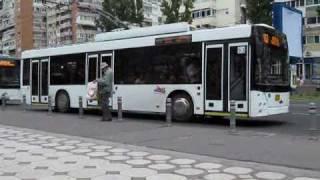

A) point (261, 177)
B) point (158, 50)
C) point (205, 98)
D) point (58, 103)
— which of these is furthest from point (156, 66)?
point (261, 177)

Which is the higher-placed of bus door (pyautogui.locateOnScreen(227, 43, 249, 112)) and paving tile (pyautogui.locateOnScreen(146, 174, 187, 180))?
bus door (pyautogui.locateOnScreen(227, 43, 249, 112))

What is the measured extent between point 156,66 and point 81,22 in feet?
256

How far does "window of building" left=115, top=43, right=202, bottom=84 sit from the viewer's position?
640 inches

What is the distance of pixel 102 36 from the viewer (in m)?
20.1

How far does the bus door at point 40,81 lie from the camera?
882 inches

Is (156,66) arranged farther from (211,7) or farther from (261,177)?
(211,7)

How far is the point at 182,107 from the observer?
16.5 metres

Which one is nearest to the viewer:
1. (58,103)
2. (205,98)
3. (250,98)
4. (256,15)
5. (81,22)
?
(250,98)

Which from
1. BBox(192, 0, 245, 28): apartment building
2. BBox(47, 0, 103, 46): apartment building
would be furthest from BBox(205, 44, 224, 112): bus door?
BBox(47, 0, 103, 46): apartment building

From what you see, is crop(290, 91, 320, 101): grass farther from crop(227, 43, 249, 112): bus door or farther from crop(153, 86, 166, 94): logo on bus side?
crop(227, 43, 249, 112): bus door

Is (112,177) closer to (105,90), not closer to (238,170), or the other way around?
(238,170)

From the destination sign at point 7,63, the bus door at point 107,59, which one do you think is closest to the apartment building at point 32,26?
the destination sign at point 7,63

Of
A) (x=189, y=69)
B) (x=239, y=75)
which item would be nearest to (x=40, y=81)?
(x=189, y=69)

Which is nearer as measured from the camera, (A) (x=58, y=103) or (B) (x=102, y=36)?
(B) (x=102, y=36)
